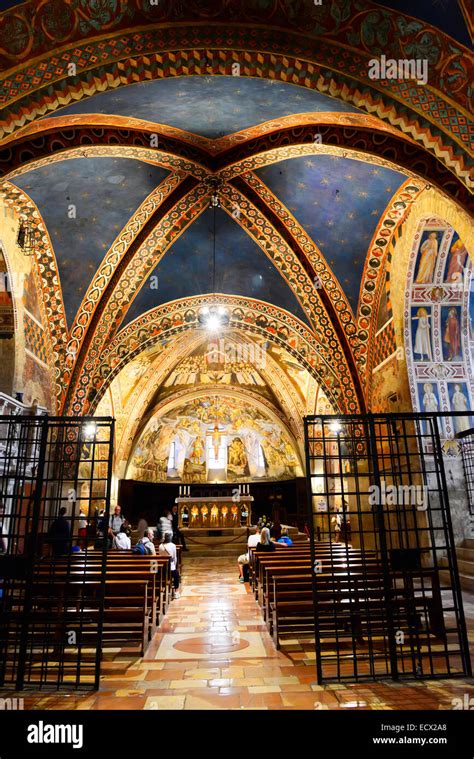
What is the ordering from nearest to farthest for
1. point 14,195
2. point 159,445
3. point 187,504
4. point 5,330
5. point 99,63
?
point 99,63
point 14,195
point 5,330
point 187,504
point 159,445

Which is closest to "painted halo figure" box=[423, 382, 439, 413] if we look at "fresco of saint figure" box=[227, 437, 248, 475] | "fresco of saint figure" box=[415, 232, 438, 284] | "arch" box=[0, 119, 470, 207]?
"fresco of saint figure" box=[415, 232, 438, 284]

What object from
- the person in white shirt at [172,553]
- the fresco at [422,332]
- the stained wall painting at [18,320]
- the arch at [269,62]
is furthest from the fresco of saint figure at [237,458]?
the arch at [269,62]

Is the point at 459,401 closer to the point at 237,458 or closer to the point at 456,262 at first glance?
the point at 456,262

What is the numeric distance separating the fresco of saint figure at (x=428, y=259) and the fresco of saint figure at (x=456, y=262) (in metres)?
0.29

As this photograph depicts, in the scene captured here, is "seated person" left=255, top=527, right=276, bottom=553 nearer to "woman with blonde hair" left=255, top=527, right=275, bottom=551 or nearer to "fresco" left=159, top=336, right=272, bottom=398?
"woman with blonde hair" left=255, top=527, right=275, bottom=551

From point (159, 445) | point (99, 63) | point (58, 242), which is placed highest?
point (58, 242)

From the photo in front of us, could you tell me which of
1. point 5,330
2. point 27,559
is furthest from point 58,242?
point 27,559

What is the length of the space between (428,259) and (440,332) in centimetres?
146

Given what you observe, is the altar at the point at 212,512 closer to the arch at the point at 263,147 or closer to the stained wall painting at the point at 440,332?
the stained wall painting at the point at 440,332

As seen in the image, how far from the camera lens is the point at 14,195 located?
8570mm

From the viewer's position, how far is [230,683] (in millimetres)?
Answer: 4352

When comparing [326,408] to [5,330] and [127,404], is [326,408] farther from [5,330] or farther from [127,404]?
[5,330]

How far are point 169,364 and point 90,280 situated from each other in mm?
7994

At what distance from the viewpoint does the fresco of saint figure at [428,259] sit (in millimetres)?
9086
